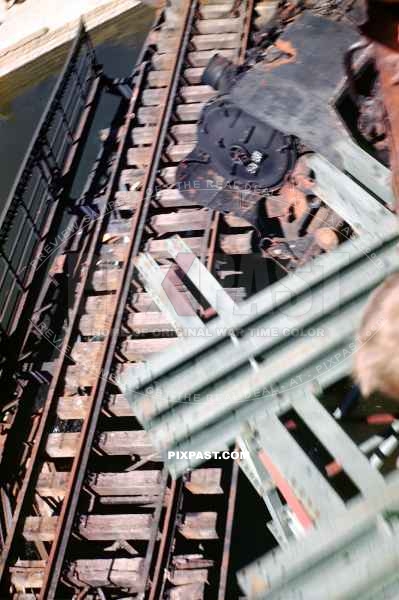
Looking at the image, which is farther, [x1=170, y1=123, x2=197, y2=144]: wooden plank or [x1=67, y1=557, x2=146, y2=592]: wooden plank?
[x1=170, y1=123, x2=197, y2=144]: wooden plank

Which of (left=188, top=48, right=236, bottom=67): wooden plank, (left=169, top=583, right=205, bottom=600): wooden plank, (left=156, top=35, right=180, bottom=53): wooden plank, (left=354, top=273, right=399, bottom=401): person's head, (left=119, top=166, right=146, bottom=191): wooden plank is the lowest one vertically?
(left=169, top=583, right=205, bottom=600): wooden plank

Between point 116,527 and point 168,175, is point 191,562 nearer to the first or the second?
point 116,527

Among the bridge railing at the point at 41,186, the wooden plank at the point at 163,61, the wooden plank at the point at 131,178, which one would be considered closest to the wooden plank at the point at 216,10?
the wooden plank at the point at 163,61

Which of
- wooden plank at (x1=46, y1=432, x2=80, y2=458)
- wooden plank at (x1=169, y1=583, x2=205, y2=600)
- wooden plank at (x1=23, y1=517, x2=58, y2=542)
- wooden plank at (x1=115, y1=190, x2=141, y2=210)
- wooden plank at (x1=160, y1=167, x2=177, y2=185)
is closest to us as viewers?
wooden plank at (x1=169, y1=583, x2=205, y2=600)

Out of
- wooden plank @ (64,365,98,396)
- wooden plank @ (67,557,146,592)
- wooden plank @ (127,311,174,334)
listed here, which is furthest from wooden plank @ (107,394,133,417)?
wooden plank @ (67,557,146,592)

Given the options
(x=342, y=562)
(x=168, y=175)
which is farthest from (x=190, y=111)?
(x=342, y=562)

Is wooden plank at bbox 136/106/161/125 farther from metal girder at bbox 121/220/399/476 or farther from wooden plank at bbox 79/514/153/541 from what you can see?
metal girder at bbox 121/220/399/476
